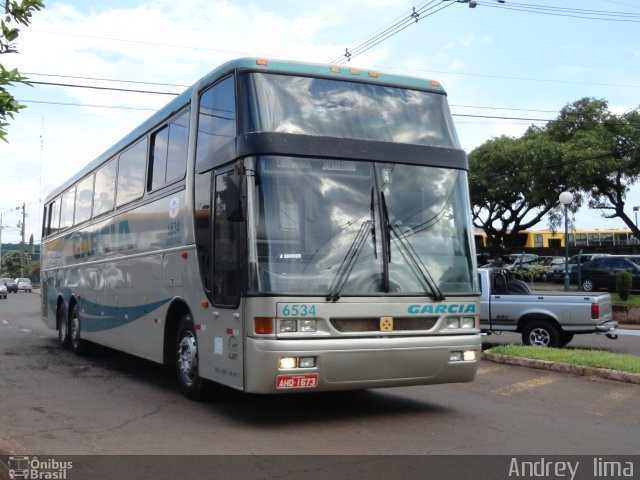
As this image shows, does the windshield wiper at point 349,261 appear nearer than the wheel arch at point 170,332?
Yes

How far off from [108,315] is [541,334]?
28.6 feet

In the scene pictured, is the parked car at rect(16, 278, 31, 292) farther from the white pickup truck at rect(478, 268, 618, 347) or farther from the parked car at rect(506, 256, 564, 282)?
the white pickup truck at rect(478, 268, 618, 347)

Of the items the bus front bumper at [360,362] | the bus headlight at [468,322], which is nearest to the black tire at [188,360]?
the bus front bumper at [360,362]

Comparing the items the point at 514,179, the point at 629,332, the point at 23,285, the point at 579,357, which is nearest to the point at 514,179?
the point at 514,179

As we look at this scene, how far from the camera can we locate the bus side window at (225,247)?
710 cm

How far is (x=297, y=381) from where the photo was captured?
6828 mm

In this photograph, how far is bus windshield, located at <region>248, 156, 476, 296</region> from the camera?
6.93m

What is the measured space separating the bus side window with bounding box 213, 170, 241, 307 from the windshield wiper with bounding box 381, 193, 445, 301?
1575mm

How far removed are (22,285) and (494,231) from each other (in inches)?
1877

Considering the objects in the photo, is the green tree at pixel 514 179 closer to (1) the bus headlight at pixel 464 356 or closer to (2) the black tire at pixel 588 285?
(2) the black tire at pixel 588 285

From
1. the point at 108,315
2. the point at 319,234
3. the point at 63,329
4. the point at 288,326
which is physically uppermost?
the point at 319,234

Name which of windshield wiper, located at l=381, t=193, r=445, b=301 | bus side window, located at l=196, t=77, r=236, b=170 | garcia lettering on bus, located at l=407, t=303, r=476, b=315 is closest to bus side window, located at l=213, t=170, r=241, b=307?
bus side window, located at l=196, t=77, r=236, b=170
